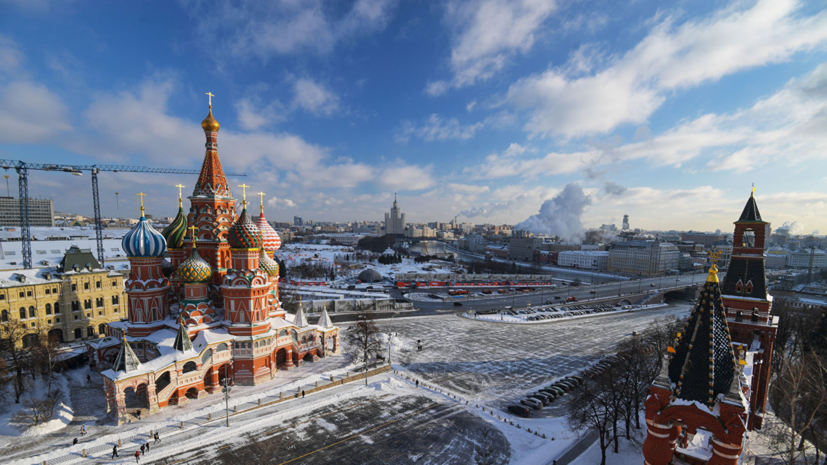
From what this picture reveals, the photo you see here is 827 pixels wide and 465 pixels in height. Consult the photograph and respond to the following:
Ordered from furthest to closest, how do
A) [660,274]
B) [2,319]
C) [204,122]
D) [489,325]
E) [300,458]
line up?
[660,274] → [489,325] → [2,319] → [204,122] → [300,458]

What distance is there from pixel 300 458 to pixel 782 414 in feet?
92.0

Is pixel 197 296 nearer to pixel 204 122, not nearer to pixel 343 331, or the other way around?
pixel 204 122

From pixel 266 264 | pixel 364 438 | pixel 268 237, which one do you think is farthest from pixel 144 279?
pixel 364 438

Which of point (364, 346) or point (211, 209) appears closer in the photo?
point (211, 209)

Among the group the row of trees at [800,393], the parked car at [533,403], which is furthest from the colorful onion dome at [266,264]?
the row of trees at [800,393]

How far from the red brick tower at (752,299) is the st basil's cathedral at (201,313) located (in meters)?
30.6

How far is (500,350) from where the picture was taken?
3716cm

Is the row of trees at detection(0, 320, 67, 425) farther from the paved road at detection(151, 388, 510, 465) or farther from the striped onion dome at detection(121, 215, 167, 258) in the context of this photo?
the striped onion dome at detection(121, 215, 167, 258)

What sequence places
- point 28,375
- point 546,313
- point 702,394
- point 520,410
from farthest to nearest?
point 546,313, point 28,375, point 520,410, point 702,394

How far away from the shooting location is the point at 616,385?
62.5 ft

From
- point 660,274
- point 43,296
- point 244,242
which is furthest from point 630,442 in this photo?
point 660,274

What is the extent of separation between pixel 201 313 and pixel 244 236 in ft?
22.1

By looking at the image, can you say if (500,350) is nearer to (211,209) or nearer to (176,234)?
(211,209)

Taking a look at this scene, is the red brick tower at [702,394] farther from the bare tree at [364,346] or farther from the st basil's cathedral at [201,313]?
→ the st basil's cathedral at [201,313]
